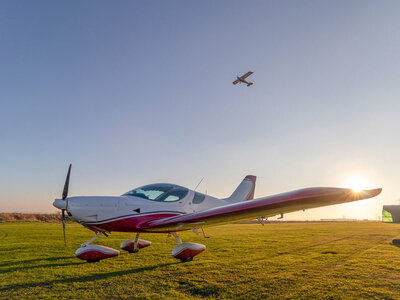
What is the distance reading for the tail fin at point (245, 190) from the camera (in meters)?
A: 10.9

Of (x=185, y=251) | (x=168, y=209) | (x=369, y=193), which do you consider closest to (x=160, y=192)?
(x=168, y=209)

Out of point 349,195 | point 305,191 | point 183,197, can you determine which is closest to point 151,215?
point 183,197

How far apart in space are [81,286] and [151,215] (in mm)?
2718

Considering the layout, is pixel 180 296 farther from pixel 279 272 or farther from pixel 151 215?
pixel 151 215

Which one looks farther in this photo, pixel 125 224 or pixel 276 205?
pixel 125 224

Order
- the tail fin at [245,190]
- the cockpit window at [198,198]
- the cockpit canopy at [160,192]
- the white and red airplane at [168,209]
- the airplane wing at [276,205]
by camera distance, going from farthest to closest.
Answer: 1. the tail fin at [245,190]
2. the cockpit window at [198,198]
3. the cockpit canopy at [160,192]
4. the white and red airplane at [168,209]
5. the airplane wing at [276,205]

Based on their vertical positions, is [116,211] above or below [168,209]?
above

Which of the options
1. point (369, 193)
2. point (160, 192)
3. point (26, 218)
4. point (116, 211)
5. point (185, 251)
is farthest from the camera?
point (26, 218)

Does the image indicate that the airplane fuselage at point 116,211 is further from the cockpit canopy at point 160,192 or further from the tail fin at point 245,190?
the tail fin at point 245,190

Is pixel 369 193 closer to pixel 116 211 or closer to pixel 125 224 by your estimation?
pixel 125 224

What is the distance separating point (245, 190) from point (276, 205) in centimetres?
661

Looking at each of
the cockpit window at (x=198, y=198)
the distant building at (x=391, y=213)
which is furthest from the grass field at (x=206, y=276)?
the distant building at (x=391, y=213)

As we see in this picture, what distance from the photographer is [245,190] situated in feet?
36.9

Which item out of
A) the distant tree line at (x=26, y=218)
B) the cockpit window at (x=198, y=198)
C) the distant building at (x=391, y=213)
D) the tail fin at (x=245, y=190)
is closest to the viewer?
the cockpit window at (x=198, y=198)
